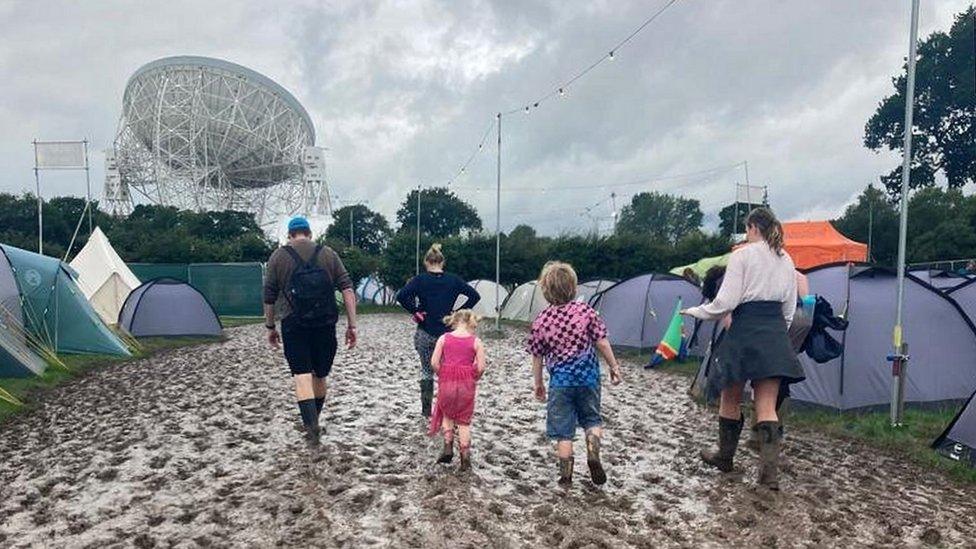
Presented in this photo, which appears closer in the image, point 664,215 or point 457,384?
point 457,384

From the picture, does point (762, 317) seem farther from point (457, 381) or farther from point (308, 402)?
point (308, 402)

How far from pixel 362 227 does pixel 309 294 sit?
7645 centimetres

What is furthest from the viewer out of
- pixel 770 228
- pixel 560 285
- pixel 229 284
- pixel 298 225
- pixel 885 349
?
pixel 229 284

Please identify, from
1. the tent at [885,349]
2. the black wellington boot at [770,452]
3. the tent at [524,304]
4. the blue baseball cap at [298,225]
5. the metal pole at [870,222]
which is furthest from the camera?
the metal pole at [870,222]

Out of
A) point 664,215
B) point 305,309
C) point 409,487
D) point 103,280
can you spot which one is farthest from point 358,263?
point 664,215

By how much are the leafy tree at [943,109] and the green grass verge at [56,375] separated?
54509 mm

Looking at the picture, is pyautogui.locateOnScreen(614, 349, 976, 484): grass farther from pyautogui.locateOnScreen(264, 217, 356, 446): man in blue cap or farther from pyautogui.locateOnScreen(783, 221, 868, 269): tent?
pyautogui.locateOnScreen(783, 221, 868, 269): tent

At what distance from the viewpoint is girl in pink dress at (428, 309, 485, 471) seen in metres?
6.16

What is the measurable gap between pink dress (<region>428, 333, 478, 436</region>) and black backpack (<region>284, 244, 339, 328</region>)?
133 centimetres

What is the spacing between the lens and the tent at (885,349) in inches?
352

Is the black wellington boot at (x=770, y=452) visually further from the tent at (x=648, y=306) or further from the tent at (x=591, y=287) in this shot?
the tent at (x=591, y=287)

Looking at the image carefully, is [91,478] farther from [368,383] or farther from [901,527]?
[901,527]

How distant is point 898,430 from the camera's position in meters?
7.79

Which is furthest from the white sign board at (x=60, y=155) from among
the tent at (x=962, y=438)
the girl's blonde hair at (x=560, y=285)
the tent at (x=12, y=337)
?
the tent at (x=962, y=438)
